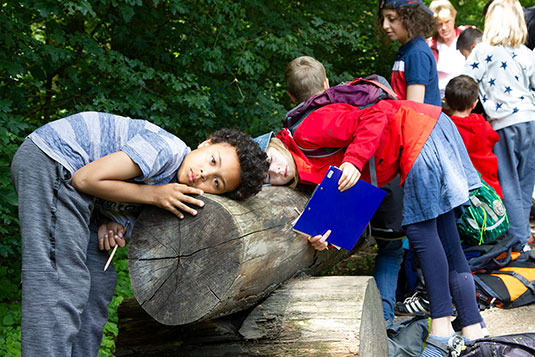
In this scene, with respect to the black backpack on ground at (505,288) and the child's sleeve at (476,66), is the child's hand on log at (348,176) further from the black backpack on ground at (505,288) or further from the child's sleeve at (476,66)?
the child's sleeve at (476,66)

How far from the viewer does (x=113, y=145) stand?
2.59 meters

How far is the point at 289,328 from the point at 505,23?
369 centimetres

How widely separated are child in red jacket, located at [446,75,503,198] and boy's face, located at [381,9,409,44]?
0.78 metres

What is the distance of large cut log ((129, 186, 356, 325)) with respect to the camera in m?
2.49

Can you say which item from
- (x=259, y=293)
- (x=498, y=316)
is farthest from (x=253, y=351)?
(x=498, y=316)

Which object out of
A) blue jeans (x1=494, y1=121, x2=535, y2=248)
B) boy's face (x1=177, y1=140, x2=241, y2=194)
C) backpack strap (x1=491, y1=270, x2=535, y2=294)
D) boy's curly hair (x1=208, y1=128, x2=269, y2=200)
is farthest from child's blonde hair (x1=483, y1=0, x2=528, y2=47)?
boy's face (x1=177, y1=140, x2=241, y2=194)

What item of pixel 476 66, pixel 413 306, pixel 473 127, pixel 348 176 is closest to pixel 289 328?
pixel 348 176

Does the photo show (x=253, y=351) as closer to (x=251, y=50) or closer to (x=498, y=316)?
(x=498, y=316)

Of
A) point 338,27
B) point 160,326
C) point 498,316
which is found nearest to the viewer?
point 160,326

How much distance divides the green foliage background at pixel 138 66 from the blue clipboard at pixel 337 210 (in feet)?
6.22

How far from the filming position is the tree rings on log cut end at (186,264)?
98.0 inches

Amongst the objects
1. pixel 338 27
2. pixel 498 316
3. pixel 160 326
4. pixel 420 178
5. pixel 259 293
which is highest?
pixel 338 27

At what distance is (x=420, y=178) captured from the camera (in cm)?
333

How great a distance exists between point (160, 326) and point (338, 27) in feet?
13.5
